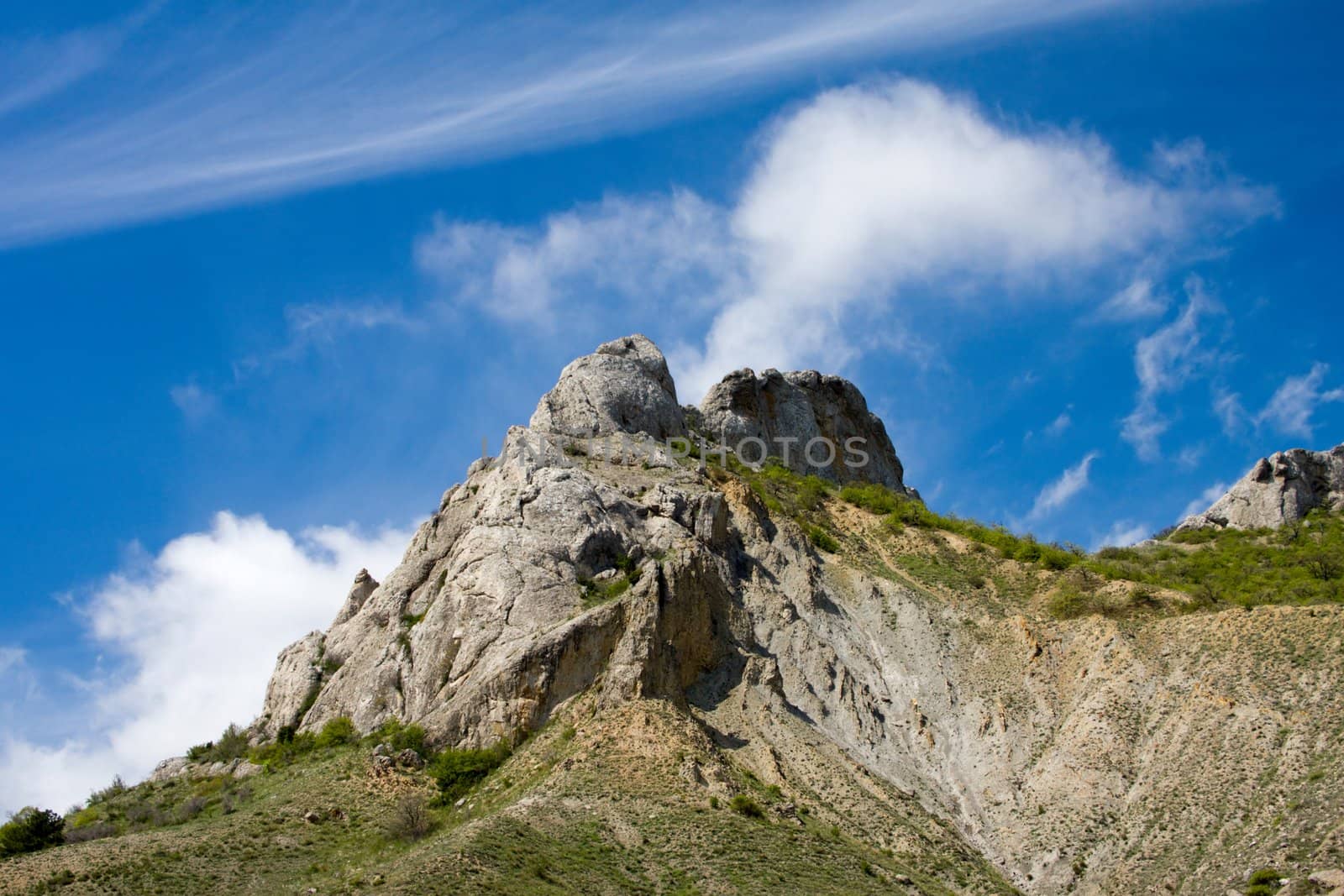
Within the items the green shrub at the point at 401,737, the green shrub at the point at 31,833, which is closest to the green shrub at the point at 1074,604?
the green shrub at the point at 401,737

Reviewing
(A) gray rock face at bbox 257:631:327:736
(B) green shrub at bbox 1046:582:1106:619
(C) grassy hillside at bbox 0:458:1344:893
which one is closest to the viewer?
(C) grassy hillside at bbox 0:458:1344:893

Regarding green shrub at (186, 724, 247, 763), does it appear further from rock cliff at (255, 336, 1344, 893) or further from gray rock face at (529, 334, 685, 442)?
gray rock face at (529, 334, 685, 442)

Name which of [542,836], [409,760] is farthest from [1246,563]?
[409,760]

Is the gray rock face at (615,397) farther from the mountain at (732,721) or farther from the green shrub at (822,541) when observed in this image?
the green shrub at (822,541)

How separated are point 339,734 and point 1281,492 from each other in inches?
2767

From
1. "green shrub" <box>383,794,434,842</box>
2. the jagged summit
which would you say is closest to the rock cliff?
"green shrub" <box>383,794,434,842</box>

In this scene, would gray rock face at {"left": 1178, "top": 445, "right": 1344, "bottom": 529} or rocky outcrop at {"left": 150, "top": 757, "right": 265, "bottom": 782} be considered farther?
gray rock face at {"left": 1178, "top": 445, "right": 1344, "bottom": 529}

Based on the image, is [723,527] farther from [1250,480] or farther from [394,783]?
[1250,480]

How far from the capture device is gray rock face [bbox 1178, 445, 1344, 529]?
89812 mm

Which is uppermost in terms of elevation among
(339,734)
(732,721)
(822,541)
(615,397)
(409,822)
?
(615,397)

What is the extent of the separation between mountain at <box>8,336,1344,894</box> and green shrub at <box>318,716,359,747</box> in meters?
0.36

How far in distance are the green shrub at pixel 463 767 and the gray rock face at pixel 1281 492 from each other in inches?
2498

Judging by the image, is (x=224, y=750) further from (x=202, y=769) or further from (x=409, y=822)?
(x=409, y=822)

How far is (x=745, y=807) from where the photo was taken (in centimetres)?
4525
